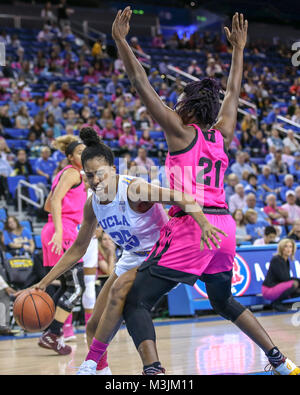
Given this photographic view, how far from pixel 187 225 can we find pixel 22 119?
31.4ft

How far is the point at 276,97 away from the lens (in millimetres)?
18719

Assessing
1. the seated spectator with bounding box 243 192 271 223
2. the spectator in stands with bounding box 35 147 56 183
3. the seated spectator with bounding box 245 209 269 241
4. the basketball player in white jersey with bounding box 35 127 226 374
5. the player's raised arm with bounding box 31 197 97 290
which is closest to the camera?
the basketball player in white jersey with bounding box 35 127 226 374

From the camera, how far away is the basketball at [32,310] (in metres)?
4.35

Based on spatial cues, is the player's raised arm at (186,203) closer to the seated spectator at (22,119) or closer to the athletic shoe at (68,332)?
the athletic shoe at (68,332)

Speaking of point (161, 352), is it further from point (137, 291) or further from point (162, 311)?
point (162, 311)

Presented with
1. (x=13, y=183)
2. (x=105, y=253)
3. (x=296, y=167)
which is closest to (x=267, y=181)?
(x=296, y=167)

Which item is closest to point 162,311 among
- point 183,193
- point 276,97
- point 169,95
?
point 183,193

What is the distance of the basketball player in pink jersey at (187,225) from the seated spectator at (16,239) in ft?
16.7

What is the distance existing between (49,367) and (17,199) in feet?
18.7

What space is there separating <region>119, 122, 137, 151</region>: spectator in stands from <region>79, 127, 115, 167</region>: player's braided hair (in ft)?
28.0

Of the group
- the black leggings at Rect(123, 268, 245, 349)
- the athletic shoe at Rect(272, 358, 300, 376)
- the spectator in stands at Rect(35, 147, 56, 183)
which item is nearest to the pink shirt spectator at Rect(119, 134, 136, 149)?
the spectator in stands at Rect(35, 147, 56, 183)

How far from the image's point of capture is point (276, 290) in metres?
8.88

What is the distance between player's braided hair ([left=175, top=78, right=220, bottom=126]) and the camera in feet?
12.4

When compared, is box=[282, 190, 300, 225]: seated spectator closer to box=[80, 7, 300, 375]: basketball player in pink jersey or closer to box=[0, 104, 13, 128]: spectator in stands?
box=[0, 104, 13, 128]: spectator in stands
